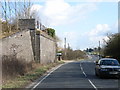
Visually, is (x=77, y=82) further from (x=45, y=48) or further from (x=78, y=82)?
(x=45, y=48)

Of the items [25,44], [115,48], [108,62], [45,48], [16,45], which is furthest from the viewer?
[115,48]

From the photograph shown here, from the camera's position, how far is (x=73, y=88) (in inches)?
675

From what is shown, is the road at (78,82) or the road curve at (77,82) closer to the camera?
the road curve at (77,82)

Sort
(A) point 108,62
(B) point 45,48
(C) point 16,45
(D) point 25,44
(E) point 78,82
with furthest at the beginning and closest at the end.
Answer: (B) point 45,48 < (D) point 25,44 < (C) point 16,45 < (A) point 108,62 < (E) point 78,82

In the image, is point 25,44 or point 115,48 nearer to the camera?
point 25,44

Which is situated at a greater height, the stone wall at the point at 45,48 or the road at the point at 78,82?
the stone wall at the point at 45,48

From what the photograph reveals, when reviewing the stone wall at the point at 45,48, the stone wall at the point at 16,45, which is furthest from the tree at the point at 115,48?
the stone wall at the point at 16,45

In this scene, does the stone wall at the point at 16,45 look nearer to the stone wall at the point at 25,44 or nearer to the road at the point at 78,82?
the stone wall at the point at 25,44

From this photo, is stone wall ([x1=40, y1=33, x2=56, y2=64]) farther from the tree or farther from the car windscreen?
the car windscreen

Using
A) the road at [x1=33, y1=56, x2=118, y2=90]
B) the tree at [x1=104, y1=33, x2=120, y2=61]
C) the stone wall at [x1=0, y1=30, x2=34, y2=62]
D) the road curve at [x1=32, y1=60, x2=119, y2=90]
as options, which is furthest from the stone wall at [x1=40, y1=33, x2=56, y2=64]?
the road curve at [x1=32, y1=60, x2=119, y2=90]

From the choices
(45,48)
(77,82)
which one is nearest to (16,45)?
(77,82)

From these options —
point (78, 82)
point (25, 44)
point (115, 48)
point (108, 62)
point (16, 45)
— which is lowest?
point (78, 82)

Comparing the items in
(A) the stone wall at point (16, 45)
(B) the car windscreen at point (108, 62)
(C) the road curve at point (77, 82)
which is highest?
(A) the stone wall at point (16, 45)

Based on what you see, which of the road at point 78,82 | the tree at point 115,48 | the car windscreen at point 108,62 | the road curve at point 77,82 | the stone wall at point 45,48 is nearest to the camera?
the road curve at point 77,82
